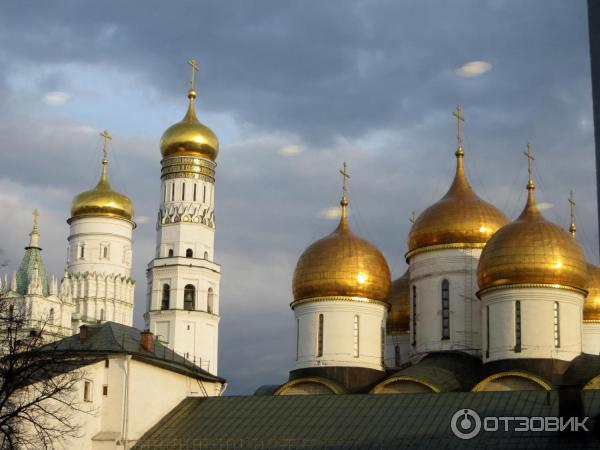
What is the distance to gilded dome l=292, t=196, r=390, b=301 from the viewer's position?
42.1 meters

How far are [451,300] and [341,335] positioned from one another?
12.5 ft

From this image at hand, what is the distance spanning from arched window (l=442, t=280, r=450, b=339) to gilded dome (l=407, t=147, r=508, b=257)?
1.47 meters

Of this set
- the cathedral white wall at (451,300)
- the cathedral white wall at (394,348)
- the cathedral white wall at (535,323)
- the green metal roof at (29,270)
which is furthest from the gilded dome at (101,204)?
the cathedral white wall at (535,323)

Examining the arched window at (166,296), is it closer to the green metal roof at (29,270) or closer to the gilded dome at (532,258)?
the green metal roof at (29,270)

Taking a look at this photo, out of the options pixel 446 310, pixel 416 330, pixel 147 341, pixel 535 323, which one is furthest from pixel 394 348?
pixel 147 341

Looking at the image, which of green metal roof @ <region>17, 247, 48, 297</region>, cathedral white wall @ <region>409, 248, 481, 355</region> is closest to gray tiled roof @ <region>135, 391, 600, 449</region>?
cathedral white wall @ <region>409, 248, 481, 355</region>

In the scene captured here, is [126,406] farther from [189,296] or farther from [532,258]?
[189,296]

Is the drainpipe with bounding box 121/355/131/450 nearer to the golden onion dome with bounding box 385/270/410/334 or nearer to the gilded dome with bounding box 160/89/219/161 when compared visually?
the golden onion dome with bounding box 385/270/410/334

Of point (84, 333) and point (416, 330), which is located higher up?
point (416, 330)

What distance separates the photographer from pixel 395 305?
153 ft

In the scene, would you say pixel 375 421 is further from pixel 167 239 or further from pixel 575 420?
pixel 167 239

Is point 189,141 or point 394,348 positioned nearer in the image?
point 394,348

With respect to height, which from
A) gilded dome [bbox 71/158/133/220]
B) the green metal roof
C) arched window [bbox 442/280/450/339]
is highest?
gilded dome [bbox 71/158/133/220]

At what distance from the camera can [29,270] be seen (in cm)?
6781
